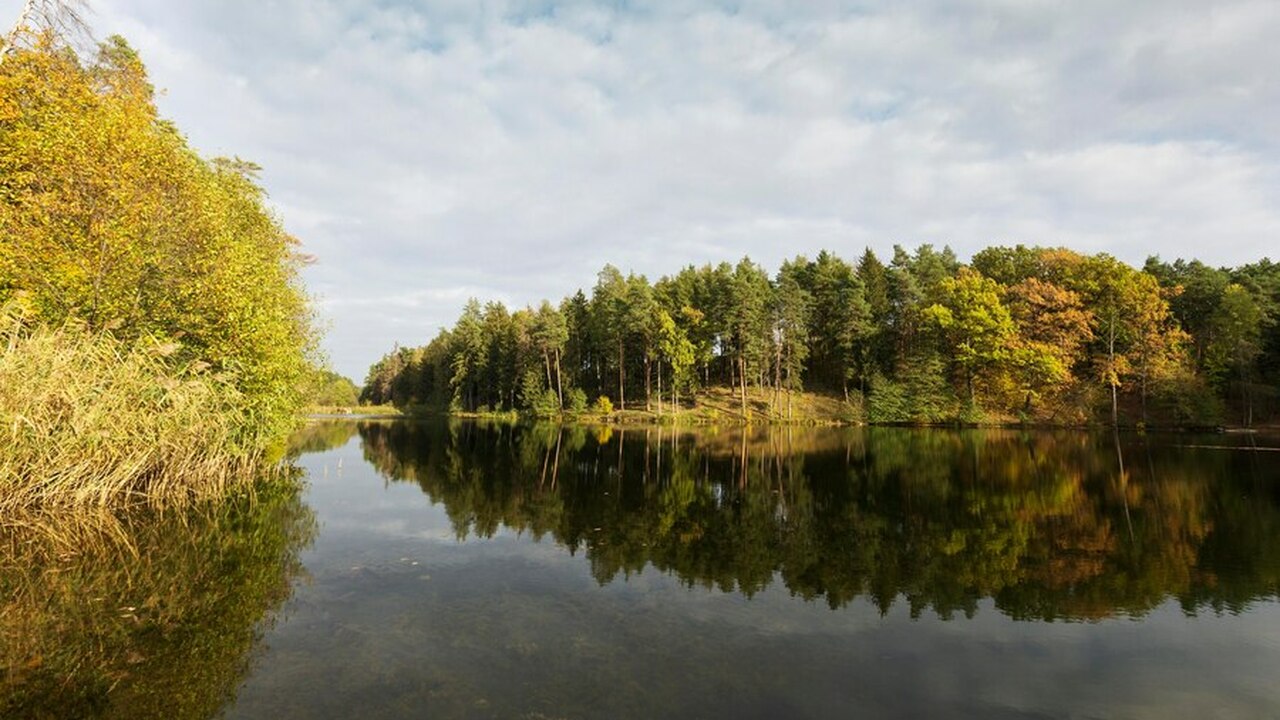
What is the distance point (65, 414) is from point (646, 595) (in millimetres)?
14625

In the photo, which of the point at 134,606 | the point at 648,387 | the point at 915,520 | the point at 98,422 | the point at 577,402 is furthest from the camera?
the point at 577,402

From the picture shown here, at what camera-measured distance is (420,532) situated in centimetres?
1712

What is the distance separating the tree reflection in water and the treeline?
35.9 m

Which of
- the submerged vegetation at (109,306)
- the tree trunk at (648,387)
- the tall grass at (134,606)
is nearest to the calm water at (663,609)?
the tall grass at (134,606)

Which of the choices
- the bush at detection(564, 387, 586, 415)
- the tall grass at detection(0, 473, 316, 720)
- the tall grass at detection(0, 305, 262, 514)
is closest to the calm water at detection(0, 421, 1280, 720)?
the tall grass at detection(0, 473, 316, 720)

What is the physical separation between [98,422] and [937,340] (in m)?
82.6

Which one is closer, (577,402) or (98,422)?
(98,422)

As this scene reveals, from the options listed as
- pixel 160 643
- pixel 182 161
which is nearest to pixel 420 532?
pixel 160 643

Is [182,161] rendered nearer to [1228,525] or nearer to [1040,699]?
[1040,699]

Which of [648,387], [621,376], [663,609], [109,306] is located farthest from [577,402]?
[663,609]

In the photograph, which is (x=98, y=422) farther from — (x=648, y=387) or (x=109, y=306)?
(x=648, y=387)

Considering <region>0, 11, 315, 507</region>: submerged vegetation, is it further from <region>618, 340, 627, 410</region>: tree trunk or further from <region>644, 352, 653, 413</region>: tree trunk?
<region>644, 352, 653, 413</region>: tree trunk

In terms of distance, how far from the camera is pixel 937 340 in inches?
3049

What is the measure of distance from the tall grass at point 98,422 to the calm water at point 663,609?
1484 mm
